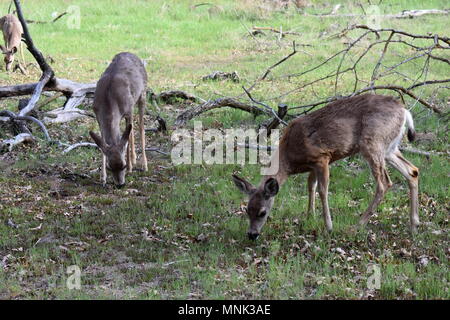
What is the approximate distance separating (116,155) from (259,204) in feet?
7.82

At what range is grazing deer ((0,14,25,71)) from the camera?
Answer: 16297 mm

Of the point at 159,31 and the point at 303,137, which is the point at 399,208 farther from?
the point at 159,31

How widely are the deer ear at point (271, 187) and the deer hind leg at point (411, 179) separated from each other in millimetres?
1437

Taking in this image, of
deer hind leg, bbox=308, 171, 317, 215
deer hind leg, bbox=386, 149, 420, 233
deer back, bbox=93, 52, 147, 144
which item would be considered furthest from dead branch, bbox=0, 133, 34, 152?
deer hind leg, bbox=386, 149, 420, 233

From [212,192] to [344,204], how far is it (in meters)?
1.71

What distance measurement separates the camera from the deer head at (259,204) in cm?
717

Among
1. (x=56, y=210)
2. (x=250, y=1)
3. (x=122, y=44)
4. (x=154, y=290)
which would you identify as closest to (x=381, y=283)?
(x=154, y=290)

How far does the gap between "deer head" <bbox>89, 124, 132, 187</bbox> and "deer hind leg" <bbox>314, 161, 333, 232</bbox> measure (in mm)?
2647

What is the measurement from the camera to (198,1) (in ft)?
76.6

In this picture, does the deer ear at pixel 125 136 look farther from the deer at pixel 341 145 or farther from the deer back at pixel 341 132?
the deer back at pixel 341 132

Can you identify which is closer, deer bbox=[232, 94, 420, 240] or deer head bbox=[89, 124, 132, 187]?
deer bbox=[232, 94, 420, 240]

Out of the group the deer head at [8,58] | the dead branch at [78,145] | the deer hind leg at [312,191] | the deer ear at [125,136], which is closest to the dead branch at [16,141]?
the dead branch at [78,145]

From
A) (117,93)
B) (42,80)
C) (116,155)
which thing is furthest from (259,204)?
(42,80)

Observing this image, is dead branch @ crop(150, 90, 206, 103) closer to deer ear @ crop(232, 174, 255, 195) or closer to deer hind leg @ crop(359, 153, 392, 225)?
deer ear @ crop(232, 174, 255, 195)
